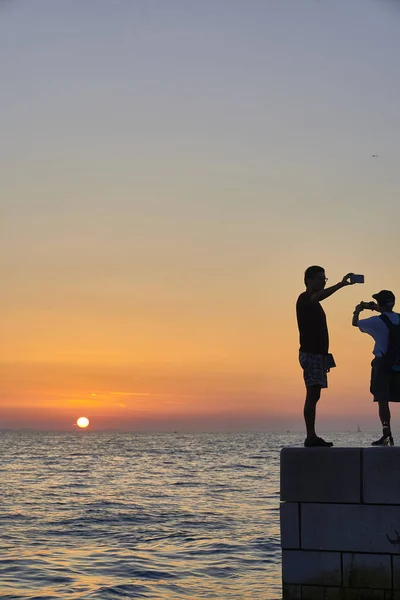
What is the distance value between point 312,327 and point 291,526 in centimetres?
229

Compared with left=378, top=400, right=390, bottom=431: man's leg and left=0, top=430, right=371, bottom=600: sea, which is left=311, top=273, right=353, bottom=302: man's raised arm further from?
left=0, top=430, right=371, bottom=600: sea

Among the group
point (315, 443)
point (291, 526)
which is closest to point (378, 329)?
point (315, 443)

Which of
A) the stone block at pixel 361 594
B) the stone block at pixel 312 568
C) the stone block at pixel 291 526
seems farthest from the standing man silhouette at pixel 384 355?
the stone block at pixel 361 594

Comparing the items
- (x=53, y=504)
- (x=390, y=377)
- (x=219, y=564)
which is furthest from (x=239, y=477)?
(x=390, y=377)

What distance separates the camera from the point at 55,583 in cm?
1373

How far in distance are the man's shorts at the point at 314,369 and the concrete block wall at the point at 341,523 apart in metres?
0.97

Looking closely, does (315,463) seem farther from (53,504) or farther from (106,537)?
(53,504)

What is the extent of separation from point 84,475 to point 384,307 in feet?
119

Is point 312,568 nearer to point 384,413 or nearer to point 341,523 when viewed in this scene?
point 341,523

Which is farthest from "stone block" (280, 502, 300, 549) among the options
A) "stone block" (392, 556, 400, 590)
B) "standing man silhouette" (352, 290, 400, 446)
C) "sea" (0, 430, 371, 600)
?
"sea" (0, 430, 371, 600)

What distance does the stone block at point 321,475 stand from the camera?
8.73 m

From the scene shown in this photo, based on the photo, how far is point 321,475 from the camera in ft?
29.0

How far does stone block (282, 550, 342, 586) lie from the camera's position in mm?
8734

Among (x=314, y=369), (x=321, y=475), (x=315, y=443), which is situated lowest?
(x=321, y=475)
